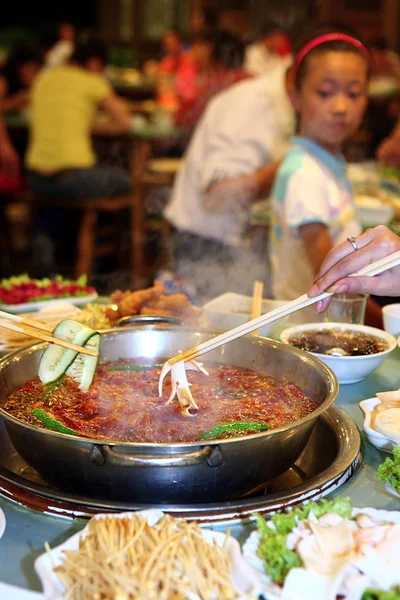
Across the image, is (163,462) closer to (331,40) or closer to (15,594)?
(15,594)

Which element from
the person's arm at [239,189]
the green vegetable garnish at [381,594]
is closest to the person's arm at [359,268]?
the green vegetable garnish at [381,594]

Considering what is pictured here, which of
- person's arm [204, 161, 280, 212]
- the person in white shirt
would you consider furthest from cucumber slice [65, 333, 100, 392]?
person's arm [204, 161, 280, 212]

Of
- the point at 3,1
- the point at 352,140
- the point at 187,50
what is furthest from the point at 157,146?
the point at 3,1

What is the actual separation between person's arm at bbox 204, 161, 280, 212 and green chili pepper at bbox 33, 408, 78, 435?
2.83 metres

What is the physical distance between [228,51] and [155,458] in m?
4.64

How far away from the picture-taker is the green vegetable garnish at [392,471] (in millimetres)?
1367

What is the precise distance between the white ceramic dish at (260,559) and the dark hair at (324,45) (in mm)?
2358

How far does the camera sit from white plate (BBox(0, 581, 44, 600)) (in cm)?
106

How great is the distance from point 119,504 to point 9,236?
6737 millimetres

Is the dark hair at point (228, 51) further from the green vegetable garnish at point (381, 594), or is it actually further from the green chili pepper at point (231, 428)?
the green vegetable garnish at point (381, 594)

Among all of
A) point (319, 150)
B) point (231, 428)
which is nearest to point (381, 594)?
point (231, 428)

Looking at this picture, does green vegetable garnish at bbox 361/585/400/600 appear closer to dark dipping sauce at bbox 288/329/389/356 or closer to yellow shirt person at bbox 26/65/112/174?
dark dipping sauce at bbox 288/329/389/356

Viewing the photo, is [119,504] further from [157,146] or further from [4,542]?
[157,146]

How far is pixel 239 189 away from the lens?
13.7 ft
